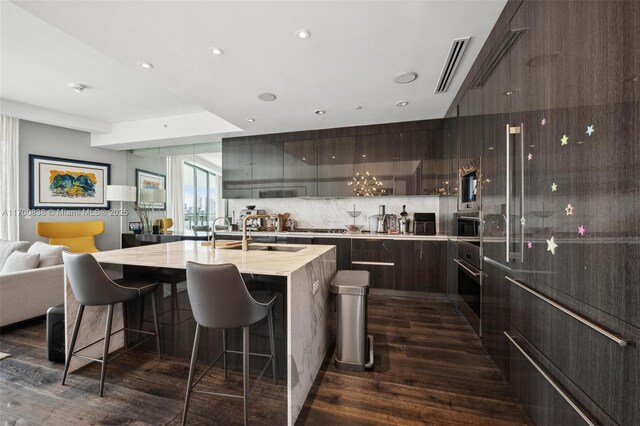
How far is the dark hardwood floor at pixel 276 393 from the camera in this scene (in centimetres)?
160

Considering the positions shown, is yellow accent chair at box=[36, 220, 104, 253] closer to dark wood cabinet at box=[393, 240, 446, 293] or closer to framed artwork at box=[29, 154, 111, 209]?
framed artwork at box=[29, 154, 111, 209]

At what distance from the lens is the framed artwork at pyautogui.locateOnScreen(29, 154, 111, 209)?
453 centimetres

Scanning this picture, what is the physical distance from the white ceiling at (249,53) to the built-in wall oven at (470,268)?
4.74 feet

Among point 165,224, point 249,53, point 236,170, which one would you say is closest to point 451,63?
point 249,53

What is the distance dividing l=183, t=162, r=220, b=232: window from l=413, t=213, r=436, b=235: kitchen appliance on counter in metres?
3.67

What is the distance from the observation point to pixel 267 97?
3.07 meters

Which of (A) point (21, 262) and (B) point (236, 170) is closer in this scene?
(A) point (21, 262)

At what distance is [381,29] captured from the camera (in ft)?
6.34

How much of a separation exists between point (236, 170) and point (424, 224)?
3292mm

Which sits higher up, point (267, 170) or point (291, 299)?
point (267, 170)

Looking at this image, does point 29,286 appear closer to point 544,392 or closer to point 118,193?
point 118,193

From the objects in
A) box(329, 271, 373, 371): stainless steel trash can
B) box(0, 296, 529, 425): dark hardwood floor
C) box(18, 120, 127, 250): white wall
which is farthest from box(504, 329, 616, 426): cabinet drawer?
box(18, 120, 127, 250): white wall

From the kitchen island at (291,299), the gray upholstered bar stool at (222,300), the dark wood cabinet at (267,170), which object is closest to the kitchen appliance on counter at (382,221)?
the dark wood cabinet at (267,170)

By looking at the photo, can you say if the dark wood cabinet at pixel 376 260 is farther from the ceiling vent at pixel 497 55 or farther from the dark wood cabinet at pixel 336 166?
the ceiling vent at pixel 497 55
